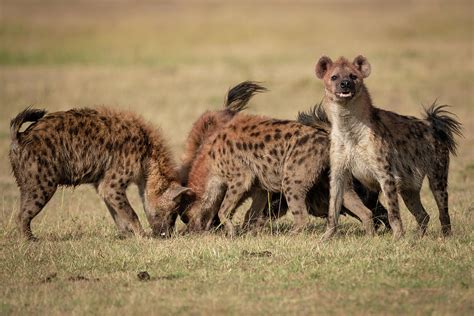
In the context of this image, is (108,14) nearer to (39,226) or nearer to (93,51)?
(93,51)

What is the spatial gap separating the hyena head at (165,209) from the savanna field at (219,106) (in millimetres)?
264

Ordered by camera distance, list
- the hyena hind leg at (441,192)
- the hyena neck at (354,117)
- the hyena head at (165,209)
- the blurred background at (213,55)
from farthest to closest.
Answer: the blurred background at (213,55)
the hyena head at (165,209)
the hyena hind leg at (441,192)
the hyena neck at (354,117)

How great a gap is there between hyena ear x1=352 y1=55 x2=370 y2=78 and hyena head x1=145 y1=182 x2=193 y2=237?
5.79ft

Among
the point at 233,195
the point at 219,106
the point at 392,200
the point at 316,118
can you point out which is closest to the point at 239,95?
the point at 316,118

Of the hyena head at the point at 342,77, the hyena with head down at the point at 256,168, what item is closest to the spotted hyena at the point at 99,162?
the hyena with head down at the point at 256,168

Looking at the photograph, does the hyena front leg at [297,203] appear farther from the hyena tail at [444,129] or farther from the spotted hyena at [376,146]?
the hyena tail at [444,129]

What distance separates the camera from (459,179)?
34.7 feet

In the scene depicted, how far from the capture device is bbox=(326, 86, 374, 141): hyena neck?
7.25 metres

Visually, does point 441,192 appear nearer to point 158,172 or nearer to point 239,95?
point 158,172

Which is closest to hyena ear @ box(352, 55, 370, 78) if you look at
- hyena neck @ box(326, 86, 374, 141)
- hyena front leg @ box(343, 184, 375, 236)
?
hyena neck @ box(326, 86, 374, 141)

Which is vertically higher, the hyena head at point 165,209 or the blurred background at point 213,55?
the blurred background at point 213,55

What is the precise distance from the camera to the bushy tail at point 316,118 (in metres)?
7.90

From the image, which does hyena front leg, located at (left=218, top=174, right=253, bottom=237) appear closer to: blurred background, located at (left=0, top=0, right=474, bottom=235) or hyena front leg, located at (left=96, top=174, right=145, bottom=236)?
hyena front leg, located at (left=96, top=174, right=145, bottom=236)

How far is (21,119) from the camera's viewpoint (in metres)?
7.73
